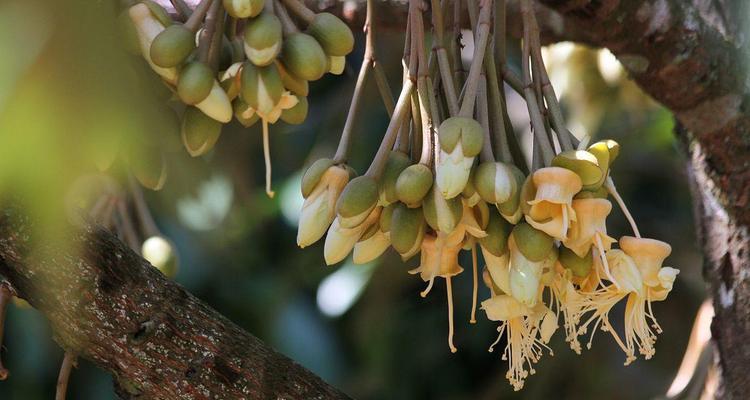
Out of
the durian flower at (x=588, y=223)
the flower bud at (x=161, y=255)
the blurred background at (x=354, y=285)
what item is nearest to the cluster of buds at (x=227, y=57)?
the durian flower at (x=588, y=223)

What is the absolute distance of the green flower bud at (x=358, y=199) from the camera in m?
0.81

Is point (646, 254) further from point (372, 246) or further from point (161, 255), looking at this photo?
point (161, 255)

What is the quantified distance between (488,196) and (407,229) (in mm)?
74

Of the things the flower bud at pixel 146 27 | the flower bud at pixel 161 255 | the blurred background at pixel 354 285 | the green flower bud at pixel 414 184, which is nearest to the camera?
the flower bud at pixel 146 27

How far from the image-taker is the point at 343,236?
2.80 feet

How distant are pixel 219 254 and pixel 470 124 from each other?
207 centimetres

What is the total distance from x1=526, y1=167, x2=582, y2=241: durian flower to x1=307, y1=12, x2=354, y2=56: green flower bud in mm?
179

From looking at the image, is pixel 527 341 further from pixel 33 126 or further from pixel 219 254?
pixel 219 254

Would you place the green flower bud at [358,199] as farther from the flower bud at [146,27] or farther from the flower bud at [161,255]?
the flower bud at [161,255]

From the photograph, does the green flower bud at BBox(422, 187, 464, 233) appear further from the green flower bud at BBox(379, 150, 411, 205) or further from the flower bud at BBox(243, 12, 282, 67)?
the flower bud at BBox(243, 12, 282, 67)

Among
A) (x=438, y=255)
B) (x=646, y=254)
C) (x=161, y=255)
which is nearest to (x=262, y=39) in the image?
(x=438, y=255)

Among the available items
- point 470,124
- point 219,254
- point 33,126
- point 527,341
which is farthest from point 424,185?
point 219,254

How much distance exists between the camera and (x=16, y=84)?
0.98 feet

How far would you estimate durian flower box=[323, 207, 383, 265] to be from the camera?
0.85 meters
